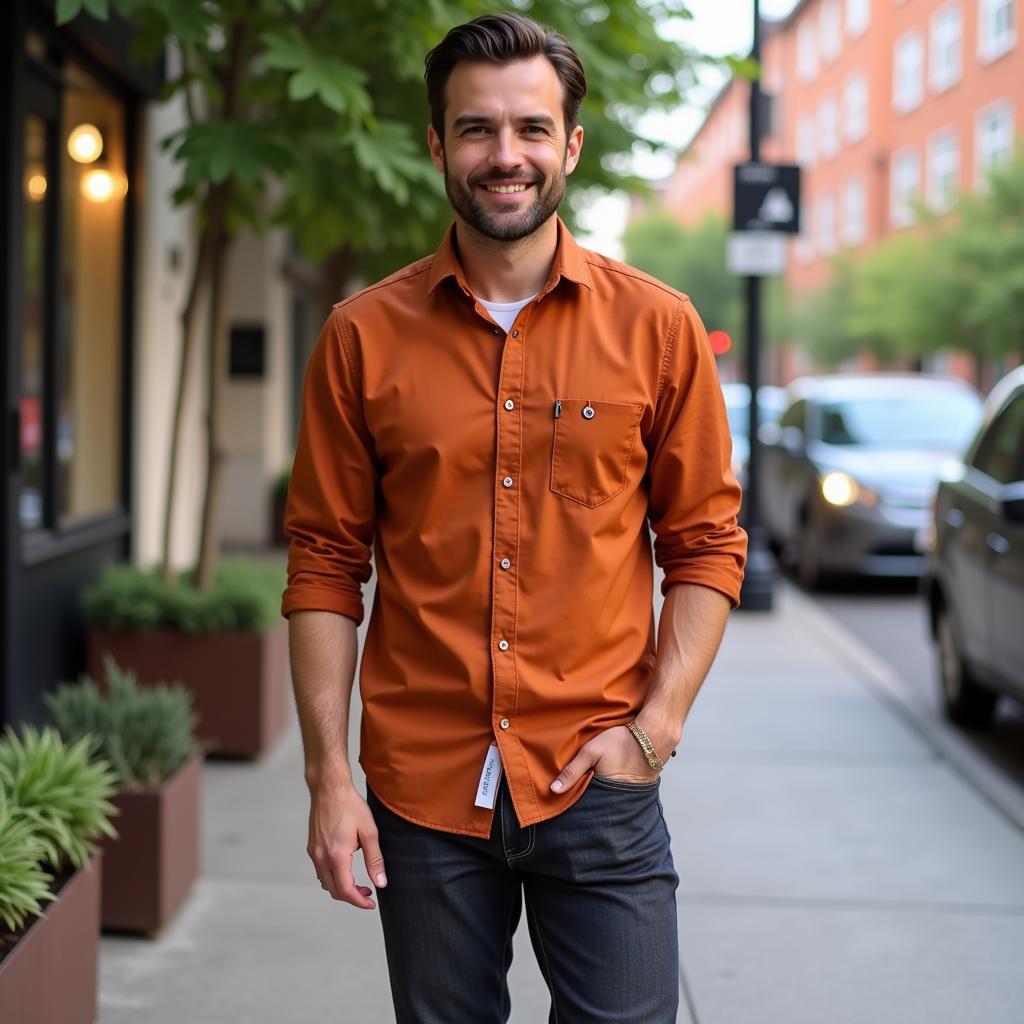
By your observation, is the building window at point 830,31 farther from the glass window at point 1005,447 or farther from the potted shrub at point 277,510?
the glass window at point 1005,447

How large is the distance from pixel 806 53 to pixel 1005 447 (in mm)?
48790

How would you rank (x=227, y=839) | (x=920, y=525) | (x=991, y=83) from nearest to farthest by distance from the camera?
(x=227, y=839) < (x=920, y=525) < (x=991, y=83)

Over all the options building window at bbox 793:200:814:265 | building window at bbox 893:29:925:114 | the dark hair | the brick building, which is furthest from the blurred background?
building window at bbox 793:200:814:265

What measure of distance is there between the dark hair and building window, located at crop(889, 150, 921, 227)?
38384 millimetres

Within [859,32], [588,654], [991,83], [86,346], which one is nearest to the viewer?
[588,654]

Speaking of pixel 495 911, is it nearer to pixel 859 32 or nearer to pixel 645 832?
pixel 645 832

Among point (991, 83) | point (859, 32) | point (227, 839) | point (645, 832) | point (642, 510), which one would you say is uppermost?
point (859, 32)

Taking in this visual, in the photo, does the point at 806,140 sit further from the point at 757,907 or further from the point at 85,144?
the point at 757,907

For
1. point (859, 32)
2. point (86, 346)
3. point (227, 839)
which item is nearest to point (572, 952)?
point (227, 839)

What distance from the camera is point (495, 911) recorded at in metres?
2.27

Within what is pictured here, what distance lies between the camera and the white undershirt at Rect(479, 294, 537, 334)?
7.38ft

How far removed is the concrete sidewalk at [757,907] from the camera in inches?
153

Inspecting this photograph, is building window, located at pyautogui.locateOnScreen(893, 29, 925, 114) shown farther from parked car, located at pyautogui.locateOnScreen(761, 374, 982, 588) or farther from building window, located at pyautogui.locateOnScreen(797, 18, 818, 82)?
parked car, located at pyautogui.locateOnScreen(761, 374, 982, 588)

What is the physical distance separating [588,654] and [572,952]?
1.45ft
